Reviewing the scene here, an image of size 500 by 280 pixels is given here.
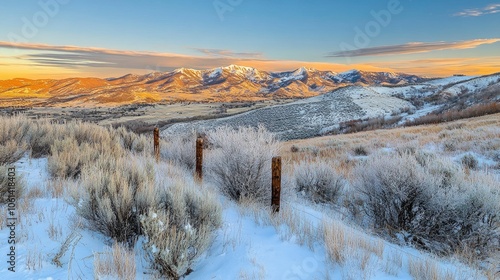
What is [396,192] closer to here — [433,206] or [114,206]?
[433,206]

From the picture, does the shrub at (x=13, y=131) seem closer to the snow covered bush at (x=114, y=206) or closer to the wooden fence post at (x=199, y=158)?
the wooden fence post at (x=199, y=158)

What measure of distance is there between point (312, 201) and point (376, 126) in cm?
2420

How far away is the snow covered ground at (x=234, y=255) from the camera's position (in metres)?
3.24

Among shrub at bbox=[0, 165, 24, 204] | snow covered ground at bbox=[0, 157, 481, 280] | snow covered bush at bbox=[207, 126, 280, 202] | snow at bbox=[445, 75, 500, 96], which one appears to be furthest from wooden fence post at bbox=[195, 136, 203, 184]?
snow at bbox=[445, 75, 500, 96]

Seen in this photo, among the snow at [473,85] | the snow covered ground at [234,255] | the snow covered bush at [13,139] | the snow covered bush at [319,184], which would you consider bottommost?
the snow covered bush at [319,184]

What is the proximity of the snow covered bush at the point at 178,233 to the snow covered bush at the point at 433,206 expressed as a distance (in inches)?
133

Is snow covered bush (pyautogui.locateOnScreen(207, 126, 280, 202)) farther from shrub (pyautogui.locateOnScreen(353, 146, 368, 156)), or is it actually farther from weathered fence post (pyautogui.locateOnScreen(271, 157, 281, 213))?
shrub (pyautogui.locateOnScreen(353, 146, 368, 156))

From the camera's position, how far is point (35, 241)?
361cm

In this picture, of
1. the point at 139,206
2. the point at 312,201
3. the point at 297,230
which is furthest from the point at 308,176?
the point at 139,206

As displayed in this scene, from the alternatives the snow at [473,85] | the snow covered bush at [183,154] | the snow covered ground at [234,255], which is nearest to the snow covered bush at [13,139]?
the snow covered ground at [234,255]

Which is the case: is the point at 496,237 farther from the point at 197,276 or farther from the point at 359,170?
the point at 197,276

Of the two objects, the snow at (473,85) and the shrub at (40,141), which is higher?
the snow at (473,85)

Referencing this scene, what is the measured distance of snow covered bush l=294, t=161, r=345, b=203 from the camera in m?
7.39

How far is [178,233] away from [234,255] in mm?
815
